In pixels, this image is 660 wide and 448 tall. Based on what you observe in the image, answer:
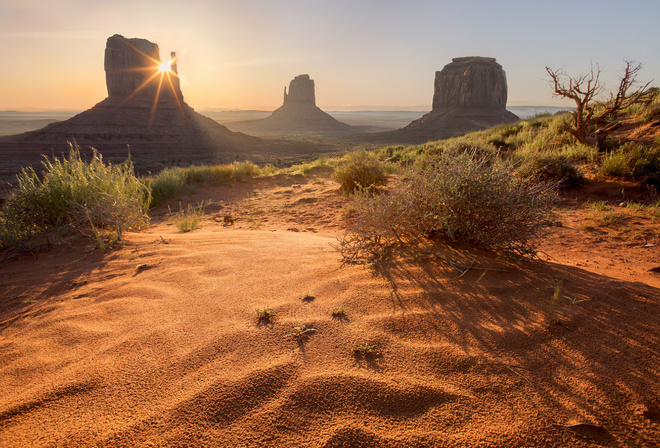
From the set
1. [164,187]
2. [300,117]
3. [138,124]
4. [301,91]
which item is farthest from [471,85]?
[164,187]

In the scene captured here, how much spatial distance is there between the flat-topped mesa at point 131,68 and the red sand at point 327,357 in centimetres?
6480

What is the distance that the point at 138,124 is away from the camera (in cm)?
4906


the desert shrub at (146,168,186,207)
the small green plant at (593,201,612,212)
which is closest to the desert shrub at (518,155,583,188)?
the small green plant at (593,201,612,212)

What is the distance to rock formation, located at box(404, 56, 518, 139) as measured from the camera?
2522 inches

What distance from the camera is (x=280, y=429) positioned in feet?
4.36

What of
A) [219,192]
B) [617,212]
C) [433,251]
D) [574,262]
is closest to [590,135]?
[617,212]

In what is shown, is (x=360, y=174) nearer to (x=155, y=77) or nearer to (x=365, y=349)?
(x=365, y=349)

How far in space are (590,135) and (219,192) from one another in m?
11.6

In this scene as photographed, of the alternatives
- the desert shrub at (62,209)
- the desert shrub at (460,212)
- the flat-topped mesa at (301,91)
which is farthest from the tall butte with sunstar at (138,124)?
the flat-topped mesa at (301,91)

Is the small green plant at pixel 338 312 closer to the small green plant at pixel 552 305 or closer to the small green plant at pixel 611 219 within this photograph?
the small green plant at pixel 552 305

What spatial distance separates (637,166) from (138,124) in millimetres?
57006

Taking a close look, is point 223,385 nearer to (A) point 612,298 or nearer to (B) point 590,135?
(A) point 612,298

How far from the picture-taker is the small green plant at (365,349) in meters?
1.78

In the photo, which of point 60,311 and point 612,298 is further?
point 60,311
